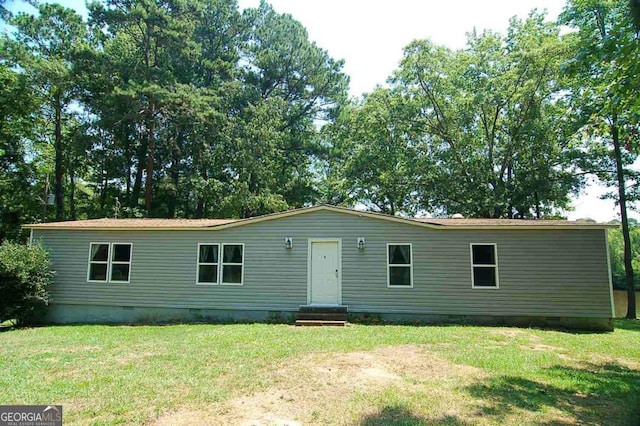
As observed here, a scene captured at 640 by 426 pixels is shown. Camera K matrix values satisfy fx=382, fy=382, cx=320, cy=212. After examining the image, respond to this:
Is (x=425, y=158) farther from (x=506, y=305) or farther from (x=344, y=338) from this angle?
(x=344, y=338)

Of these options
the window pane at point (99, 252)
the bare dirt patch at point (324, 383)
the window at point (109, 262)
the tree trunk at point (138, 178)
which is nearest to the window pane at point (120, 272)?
the window at point (109, 262)

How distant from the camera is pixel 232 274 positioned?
1108 cm

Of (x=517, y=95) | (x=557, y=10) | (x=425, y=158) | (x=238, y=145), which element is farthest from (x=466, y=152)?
(x=238, y=145)

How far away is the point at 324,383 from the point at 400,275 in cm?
597

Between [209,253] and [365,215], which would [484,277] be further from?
[209,253]

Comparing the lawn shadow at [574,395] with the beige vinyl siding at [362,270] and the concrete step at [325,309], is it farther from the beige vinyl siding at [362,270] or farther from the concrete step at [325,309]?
the concrete step at [325,309]

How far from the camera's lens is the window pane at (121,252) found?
1149 centimetres

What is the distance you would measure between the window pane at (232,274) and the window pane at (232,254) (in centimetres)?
17

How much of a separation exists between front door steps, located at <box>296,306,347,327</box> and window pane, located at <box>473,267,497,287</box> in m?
3.60

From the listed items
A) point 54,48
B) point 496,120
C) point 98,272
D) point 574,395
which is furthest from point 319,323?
point 54,48

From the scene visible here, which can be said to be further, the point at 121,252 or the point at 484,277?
the point at 121,252

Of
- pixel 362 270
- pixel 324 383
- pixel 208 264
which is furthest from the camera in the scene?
pixel 208 264

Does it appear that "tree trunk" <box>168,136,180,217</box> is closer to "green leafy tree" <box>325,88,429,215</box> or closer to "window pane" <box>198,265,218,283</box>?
"green leafy tree" <box>325,88,429,215</box>

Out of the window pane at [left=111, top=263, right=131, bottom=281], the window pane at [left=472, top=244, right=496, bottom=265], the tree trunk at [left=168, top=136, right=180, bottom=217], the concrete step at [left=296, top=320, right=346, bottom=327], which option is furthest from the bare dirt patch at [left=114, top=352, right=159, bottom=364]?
the tree trunk at [left=168, top=136, right=180, bottom=217]
